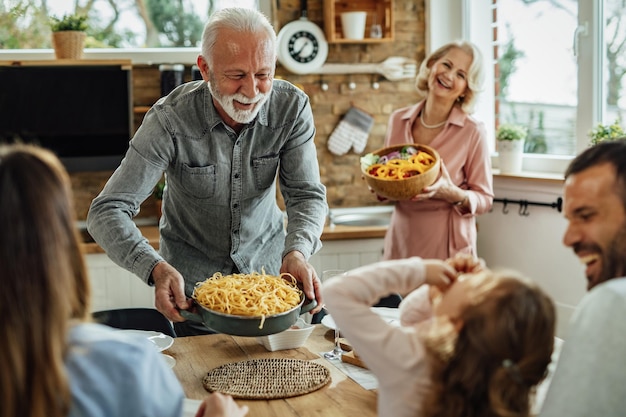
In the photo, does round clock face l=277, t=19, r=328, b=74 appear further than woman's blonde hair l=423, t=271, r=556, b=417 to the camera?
Yes

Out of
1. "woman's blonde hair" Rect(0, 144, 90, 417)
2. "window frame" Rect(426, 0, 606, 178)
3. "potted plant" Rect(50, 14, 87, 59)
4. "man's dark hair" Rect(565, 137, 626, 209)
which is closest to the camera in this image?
"woman's blonde hair" Rect(0, 144, 90, 417)

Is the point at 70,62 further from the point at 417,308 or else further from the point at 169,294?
the point at 417,308

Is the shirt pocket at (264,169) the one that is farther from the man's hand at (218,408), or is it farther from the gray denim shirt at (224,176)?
the man's hand at (218,408)

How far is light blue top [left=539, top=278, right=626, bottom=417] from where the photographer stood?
120cm

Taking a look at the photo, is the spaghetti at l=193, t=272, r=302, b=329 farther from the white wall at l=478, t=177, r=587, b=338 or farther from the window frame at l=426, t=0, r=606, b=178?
the window frame at l=426, t=0, r=606, b=178

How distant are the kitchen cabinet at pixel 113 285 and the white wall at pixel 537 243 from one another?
2024 mm

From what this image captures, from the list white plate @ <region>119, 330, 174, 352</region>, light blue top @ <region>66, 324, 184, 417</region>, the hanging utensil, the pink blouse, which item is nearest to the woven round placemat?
white plate @ <region>119, 330, 174, 352</region>

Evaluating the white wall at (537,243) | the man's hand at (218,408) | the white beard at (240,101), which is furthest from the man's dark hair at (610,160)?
the white wall at (537,243)

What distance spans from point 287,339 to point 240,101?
2.58ft

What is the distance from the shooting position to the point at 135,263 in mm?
2238

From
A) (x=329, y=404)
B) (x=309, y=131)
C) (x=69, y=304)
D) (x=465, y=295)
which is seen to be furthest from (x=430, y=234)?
(x=69, y=304)

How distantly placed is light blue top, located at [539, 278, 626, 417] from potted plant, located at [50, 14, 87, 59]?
373 centimetres

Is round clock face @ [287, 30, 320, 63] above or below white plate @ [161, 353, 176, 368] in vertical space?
above

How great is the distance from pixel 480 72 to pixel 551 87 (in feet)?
2.89
